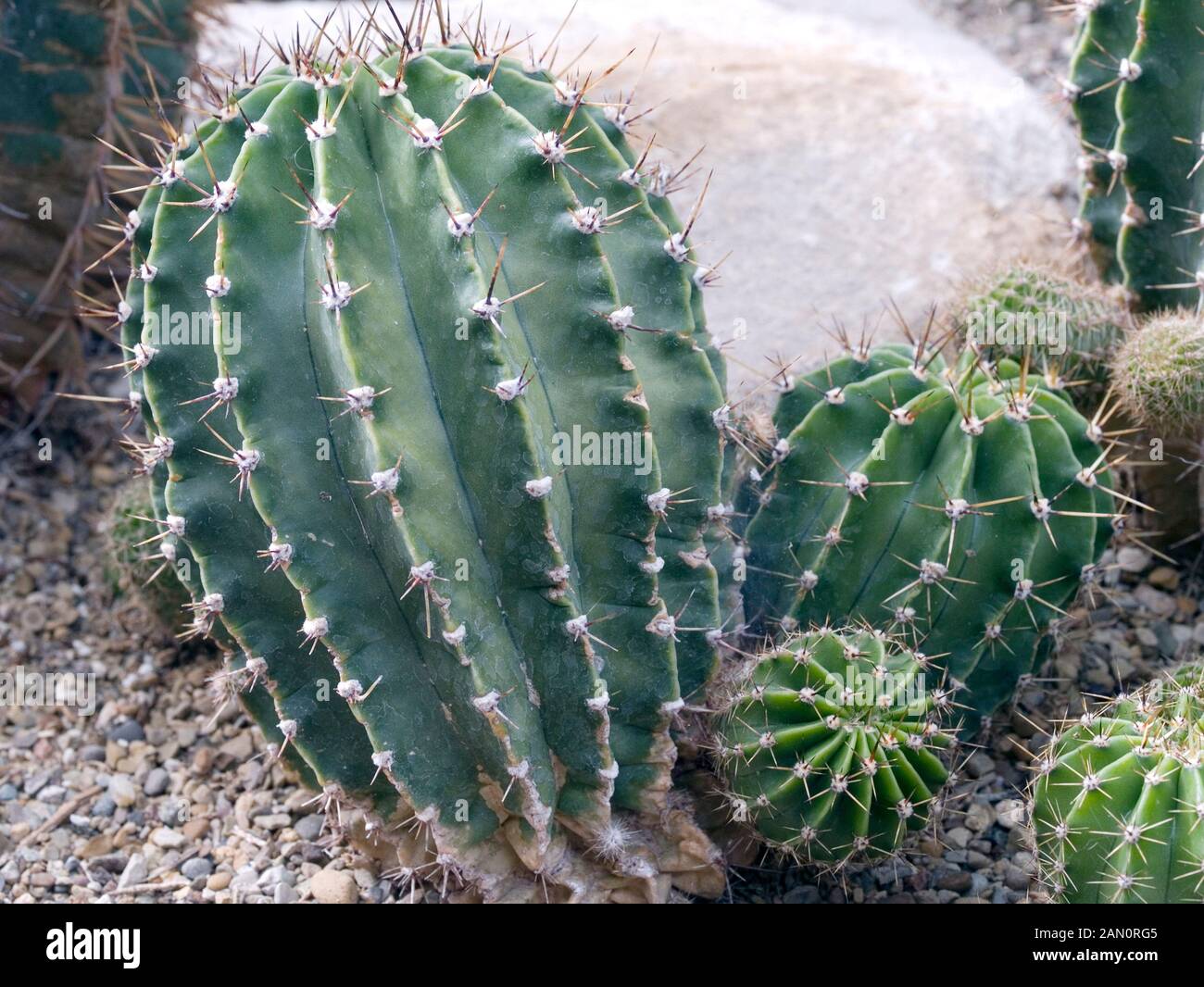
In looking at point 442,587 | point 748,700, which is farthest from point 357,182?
point 748,700

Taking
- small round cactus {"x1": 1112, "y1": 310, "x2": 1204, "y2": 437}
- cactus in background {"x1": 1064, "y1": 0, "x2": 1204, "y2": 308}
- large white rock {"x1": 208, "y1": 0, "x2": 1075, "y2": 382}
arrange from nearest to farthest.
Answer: small round cactus {"x1": 1112, "y1": 310, "x2": 1204, "y2": 437}
cactus in background {"x1": 1064, "y1": 0, "x2": 1204, "y2": 308}
large white rock {"x1": 208, "y1": 0, "x2": 1075, "y2": 382}

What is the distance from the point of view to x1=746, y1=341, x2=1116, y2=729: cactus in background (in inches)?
128

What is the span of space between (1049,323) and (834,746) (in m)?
1.77

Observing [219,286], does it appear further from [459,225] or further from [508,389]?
[508,389]

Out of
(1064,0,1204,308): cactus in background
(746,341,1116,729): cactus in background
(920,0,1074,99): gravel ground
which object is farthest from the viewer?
(920,0,1074,99): gravel ground

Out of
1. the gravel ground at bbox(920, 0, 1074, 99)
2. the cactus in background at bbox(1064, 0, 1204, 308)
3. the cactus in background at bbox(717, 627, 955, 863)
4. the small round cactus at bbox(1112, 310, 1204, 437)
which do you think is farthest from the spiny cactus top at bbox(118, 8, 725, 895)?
the gravel ground at bbox(920, 0, 1074, 99)

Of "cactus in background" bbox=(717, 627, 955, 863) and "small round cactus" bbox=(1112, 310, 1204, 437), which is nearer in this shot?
"cactus in background" bbox=(717, 627, 955, 863)

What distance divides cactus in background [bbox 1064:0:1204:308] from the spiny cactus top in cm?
179

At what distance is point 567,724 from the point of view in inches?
113

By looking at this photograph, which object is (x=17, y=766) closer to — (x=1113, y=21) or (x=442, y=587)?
(x=442, y=587)

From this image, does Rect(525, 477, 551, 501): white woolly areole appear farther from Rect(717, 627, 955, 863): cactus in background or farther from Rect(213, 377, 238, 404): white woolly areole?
Rect(717, 627, 955, 863): cactus in background

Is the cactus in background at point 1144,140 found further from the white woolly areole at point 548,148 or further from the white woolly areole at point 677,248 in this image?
the white woolly areole at point 548,148

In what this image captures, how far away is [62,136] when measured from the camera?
457 cm

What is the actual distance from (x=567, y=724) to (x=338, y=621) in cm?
58
